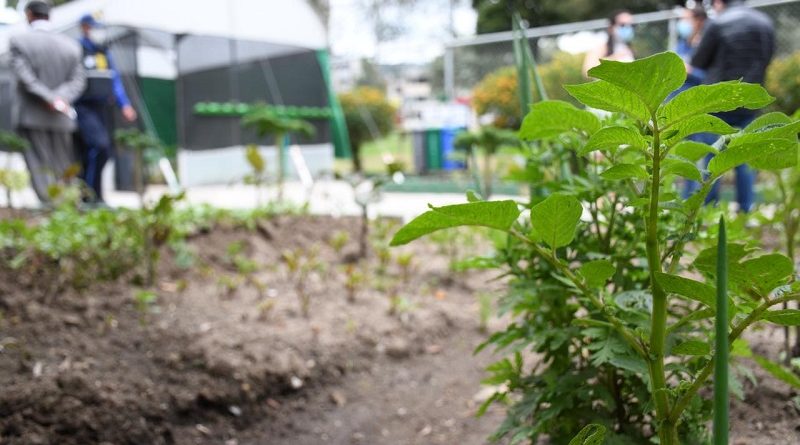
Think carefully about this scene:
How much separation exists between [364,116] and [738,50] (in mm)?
10156

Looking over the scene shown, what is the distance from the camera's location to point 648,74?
0.79 metres

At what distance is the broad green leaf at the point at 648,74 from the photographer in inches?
30.2

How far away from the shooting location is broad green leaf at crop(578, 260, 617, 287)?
1054 mm

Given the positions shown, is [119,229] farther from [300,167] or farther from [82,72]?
[300,167]

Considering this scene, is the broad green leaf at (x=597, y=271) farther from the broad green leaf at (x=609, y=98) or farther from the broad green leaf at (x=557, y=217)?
the broad green leaf at (x=609, y=98)

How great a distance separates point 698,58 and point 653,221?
4326mm

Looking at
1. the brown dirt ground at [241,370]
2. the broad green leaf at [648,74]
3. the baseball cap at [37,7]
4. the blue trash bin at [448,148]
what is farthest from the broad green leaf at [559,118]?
the blue trash bin at [448,148]

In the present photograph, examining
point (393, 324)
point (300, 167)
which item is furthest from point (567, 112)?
point (300, 167)

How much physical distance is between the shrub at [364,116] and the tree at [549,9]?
5767mm

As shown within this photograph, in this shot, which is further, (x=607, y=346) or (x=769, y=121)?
(x=607, y=346)

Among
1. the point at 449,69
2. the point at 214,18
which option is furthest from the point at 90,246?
the point at 214,18

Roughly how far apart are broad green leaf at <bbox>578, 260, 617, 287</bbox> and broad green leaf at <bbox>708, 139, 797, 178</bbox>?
196 millimetres

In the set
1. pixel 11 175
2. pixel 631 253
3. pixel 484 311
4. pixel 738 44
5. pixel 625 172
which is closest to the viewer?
pixel 625 172

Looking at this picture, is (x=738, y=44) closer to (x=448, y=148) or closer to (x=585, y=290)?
(x=585, y=290)
